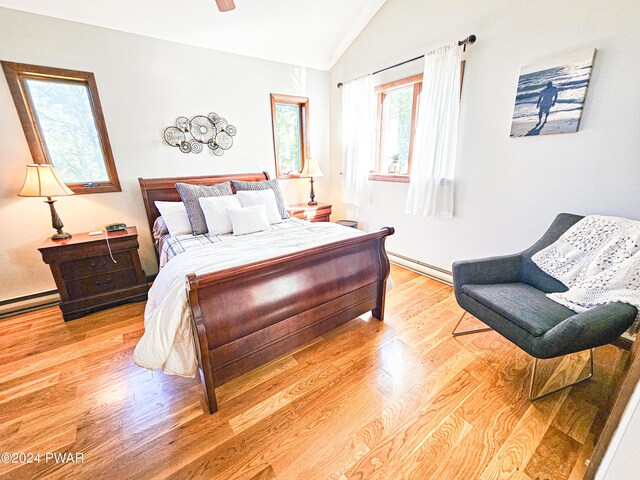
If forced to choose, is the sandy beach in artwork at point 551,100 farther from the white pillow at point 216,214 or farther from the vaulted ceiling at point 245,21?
the white pillow at point 216,214

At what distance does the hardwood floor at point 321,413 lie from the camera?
1230 millimetres

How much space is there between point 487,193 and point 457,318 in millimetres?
1185

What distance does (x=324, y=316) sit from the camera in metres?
1.89

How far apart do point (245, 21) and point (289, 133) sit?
134 cm

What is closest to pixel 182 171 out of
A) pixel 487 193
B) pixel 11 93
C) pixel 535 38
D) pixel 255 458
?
pixel 11 93

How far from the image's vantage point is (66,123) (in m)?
2.47

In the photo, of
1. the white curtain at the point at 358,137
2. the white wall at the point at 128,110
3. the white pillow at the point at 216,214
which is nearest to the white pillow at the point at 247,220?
the white pillow at the point at 216,214

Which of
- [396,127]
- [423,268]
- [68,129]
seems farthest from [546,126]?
[68,129]

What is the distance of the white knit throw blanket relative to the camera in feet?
4.78

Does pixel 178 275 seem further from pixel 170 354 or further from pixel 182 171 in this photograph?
pixel 182 171

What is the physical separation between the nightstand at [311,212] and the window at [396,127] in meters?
0.81

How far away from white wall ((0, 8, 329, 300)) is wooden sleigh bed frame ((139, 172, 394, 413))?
212 centimetres

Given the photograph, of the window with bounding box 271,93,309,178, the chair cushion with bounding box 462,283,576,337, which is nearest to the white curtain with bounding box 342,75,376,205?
the window with bounding box 271,93,309,178

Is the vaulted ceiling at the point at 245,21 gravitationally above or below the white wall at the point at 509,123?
above
